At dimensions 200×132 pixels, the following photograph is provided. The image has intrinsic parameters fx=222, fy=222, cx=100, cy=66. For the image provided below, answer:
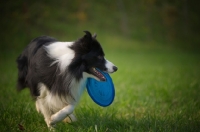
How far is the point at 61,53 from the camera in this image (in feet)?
11.6

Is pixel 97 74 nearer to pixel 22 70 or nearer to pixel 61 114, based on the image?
pixel 61 114

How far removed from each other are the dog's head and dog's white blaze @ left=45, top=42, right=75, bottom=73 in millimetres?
172

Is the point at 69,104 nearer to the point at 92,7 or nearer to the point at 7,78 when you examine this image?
the point at 7,78

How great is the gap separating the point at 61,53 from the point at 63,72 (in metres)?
0.34

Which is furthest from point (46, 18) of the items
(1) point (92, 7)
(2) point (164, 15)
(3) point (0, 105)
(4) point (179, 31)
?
(3) point (0, 105)

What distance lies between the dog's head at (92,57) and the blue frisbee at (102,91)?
23 centimetres

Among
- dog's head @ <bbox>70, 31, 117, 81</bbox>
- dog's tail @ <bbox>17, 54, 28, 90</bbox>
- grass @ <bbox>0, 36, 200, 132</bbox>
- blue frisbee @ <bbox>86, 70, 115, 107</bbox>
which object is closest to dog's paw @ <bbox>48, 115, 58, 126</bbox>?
grass @ <bbox>0, 36, 200, 132</bbox>

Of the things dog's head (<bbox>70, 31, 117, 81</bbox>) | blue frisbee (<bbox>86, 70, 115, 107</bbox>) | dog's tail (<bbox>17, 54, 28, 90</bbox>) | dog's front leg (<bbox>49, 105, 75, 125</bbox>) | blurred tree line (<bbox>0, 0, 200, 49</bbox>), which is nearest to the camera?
dog's head (<bbox>70, 31, 117, 81</bbox>)

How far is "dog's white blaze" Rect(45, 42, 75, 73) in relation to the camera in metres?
3.38

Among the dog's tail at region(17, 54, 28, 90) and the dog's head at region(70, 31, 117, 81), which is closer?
the dog's head at region(70, 31, 117, 81)

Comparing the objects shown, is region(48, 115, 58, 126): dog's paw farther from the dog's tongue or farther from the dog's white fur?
the dog's tongue

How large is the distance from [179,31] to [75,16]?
1260 centimetres

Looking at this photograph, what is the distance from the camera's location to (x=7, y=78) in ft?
26.7

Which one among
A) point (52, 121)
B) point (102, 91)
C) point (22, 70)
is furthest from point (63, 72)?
point (22, 70)
